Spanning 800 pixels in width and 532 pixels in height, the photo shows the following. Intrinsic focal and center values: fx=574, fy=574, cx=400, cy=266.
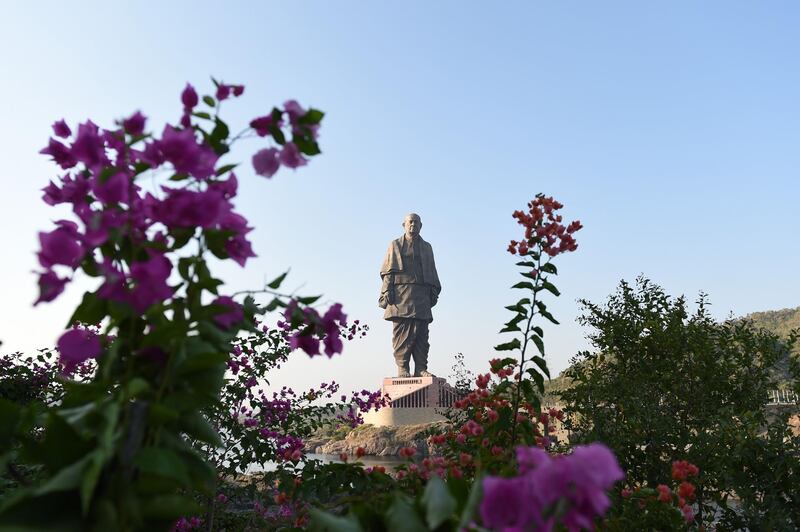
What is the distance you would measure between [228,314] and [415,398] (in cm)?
2243

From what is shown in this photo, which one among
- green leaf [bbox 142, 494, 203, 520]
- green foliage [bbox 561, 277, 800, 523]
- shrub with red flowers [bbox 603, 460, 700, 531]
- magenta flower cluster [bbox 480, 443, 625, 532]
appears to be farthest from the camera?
green foliage [bbox 561, 277, 800, 523]

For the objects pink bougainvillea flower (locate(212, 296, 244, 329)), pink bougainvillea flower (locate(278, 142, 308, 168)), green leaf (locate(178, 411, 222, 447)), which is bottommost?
green leaf (locate(178, 411, 222, 447))

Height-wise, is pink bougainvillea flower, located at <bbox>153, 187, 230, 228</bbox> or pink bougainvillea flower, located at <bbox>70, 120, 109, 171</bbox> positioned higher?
pink bougainvillea flower, located at <bbox>70, 120, 109, 171</bbox>

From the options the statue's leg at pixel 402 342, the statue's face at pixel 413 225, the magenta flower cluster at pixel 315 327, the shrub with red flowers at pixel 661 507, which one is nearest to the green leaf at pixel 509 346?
the shrub with red flowers at pixel 661 507

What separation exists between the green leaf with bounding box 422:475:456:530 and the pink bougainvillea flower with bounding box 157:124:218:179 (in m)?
0.70

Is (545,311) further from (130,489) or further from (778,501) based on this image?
(130,489)

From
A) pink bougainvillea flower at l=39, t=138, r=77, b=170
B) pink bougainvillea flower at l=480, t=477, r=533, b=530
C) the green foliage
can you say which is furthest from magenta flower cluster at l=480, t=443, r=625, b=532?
the green foliage

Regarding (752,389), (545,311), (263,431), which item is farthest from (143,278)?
(752,389)

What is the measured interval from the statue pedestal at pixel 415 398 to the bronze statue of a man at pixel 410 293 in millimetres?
445

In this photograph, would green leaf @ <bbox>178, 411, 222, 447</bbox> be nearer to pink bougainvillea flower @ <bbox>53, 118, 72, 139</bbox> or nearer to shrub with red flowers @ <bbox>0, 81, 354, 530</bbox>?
shrub with red flowers @ <bbox>0, 81, 354, 530</bbox>

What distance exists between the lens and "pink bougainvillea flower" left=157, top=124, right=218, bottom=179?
1067 millimetres

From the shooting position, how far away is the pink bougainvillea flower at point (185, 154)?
1.07m

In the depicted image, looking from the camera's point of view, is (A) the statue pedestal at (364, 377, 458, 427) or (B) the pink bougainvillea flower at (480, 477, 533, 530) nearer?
(B) the pink bougainvillea flower at (480, 477, 533, 530)

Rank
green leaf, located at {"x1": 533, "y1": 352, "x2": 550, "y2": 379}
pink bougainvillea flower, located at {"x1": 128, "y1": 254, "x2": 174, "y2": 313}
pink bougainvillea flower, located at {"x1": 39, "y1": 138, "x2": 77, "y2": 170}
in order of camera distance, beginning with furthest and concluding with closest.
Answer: green leaf, located at {"x1": 533, "y1": 352, "x2": 550, "y2": 379}
pink bougainvillea flower, located at {"x1": 39, "y1": 138, "x2": 77, "y2": 170}
pink bougainvillea flower, located at {"x1": 128, "y1": 254, "x2": 174, "y2": 313}
